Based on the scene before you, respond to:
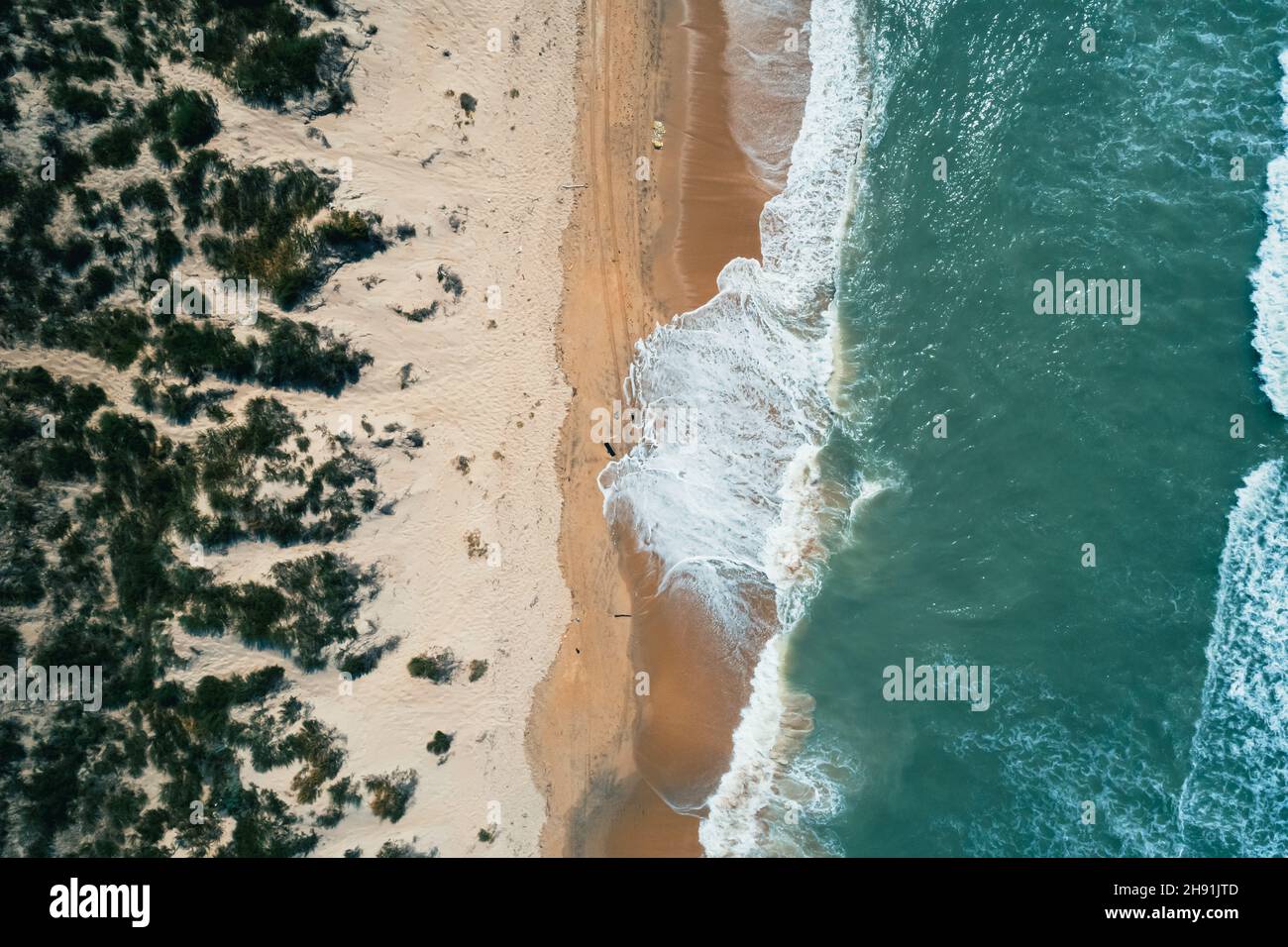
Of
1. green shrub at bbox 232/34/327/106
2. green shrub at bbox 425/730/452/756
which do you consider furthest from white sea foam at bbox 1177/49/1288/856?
green shrub at bbox 232/34/327/106

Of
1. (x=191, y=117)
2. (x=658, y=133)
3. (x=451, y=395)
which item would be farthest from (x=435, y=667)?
(x=658, y=133)

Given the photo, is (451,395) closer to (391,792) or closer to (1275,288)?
(391,792)

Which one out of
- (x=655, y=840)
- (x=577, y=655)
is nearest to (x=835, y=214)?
(x=577, y=655)

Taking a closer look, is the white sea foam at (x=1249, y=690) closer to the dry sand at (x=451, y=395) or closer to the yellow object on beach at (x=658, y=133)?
the yellow object on beach at (x=658, y=133)

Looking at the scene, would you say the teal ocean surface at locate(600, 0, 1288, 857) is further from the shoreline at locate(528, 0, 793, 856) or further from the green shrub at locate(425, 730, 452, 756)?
the green shrub at locate(425, 730, 452, 756)

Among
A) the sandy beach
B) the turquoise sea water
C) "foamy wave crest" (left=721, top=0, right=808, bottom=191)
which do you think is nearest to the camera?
the sandy beach

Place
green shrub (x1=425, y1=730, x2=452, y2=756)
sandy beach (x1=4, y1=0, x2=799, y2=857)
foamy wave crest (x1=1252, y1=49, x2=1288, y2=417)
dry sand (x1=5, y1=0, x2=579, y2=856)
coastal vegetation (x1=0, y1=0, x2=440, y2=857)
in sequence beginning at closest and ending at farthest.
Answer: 1. coastal vegetation (x1=0, y1=0, x2=440, y2=857)
2. dry sand (x1=5, y1=0, x2=579, y2=856)
3. sandy beach (x1=4, y1=0, x2=799, y2=857)
4. green shrub (x1=425, y1=730, x2=452, y2=756)
5. foamy wave crest (x1=1252, y1=49, x2=1288, y2=417)
